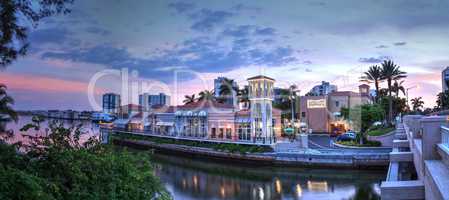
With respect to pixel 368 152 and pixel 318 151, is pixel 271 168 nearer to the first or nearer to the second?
pixel 318 151

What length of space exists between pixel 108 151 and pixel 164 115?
46686mm

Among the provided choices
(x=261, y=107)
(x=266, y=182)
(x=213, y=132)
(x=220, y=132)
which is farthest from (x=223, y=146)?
(x=266, y=182)

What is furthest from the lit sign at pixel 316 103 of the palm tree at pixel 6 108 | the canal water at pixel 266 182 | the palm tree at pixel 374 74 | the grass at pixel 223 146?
the palm tree at pixel 6 108

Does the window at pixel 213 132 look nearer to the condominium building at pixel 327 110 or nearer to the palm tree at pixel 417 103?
the condominium building at pixel 327 110

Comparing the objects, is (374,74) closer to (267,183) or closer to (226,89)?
(226,89)

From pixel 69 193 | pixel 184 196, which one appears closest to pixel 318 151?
pixel 184 196

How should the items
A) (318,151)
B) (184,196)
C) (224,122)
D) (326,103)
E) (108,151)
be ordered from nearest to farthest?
(108,151) → (184,196) → (318,151) → (224,122) → (326,103)

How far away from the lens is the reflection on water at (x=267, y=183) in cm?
2411

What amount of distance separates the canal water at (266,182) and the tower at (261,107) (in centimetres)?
803

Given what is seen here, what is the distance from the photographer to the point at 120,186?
7.86 meters

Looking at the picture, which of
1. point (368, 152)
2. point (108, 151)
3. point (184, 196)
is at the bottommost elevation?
point (184, 196)

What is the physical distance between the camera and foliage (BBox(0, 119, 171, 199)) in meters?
6.92

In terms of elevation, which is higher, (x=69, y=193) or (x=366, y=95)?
(x=366, y=95)

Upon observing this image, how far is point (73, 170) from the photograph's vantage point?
729 cm
